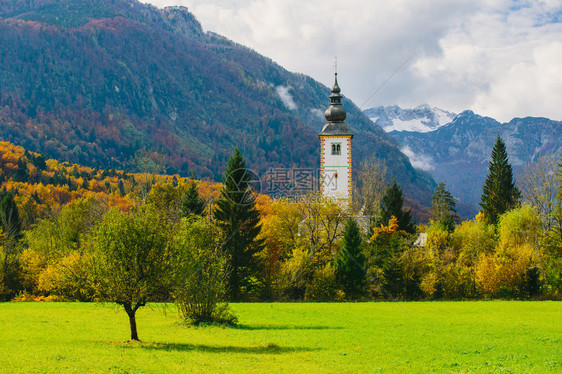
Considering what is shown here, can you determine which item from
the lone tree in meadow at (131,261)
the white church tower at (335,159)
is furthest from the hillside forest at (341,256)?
the lone tree in meadow at (131,261)

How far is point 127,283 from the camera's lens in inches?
907

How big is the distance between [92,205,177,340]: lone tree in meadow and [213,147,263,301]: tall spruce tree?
24926 mm

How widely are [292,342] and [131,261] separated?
8.62 metres

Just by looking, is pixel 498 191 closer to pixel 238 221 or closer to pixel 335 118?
pixel 335 118

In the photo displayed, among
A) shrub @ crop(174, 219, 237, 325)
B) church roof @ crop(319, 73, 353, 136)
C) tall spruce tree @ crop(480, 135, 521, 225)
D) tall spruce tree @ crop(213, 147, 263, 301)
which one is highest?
church roof @ crop(319, 73, 353, 136)

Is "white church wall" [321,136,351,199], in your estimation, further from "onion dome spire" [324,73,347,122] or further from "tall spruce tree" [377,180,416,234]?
"tall spruce tree" [377,180,416,234]

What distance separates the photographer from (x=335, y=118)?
69.4 m

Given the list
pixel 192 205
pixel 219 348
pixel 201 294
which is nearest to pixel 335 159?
pixel 192 205

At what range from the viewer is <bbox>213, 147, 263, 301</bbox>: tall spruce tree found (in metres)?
49.2

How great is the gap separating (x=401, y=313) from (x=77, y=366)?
84.5 feet

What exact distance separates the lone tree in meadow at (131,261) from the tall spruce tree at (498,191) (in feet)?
187

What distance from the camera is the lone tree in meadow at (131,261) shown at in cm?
2298

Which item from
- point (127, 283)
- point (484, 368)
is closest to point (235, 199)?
point (127, 283)

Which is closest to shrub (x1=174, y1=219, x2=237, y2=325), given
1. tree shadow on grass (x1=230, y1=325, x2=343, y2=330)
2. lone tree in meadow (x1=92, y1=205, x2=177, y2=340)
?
tree shadow on grass (x1=230, y1=325, x2=343, y2=330)
